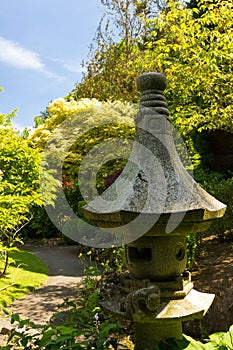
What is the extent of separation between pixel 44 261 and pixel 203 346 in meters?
7.90

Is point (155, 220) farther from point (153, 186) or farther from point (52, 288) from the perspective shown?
point (52, 288)

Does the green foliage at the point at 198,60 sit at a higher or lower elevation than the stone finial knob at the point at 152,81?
higher

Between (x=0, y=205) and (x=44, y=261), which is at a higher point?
(x=0, y=205)

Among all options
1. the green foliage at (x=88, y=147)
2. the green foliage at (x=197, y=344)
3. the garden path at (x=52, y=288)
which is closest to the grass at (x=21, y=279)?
the garden path at (x=52, y=288)

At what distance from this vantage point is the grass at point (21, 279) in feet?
23.5

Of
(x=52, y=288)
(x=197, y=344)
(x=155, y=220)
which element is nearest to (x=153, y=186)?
(x=155, y=220)

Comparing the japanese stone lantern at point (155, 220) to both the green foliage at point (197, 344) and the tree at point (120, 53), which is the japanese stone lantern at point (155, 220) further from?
the tree at point (120, 53)

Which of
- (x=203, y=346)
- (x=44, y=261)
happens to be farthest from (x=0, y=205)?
(x=44, y=261)

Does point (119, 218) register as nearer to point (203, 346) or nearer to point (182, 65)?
point (203, 346)

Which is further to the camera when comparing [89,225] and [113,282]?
[89,225]

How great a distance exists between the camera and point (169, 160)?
3.07m

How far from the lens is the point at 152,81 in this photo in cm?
320

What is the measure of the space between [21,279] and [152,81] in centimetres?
664

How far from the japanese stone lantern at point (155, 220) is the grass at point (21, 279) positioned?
3.82m
